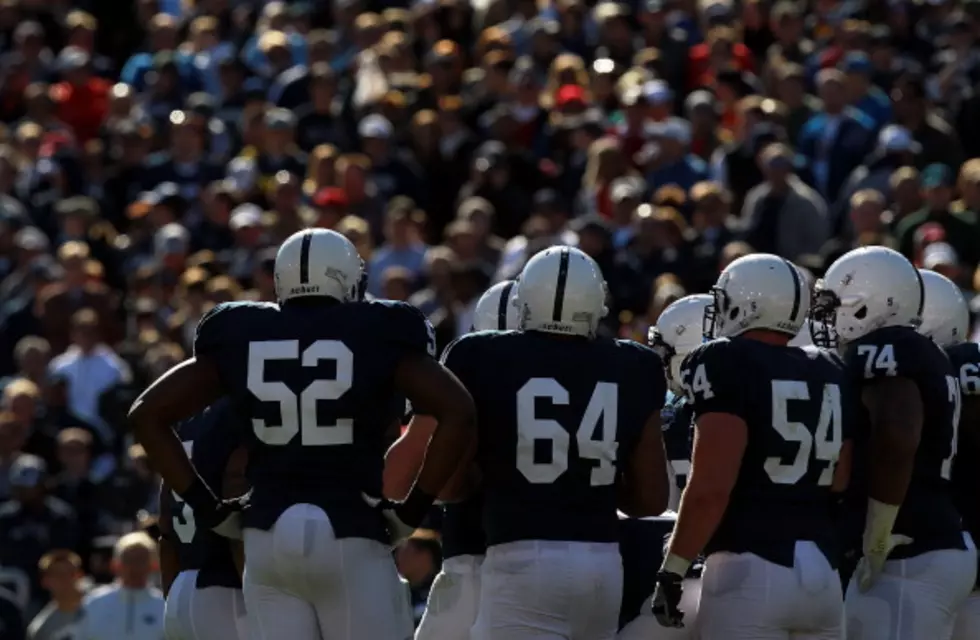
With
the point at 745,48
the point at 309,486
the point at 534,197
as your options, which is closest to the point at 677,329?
the point at 309,486

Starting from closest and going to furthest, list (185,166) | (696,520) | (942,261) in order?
(696,520)
(942,261)
(185,166)

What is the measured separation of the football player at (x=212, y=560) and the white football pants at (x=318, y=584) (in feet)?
2.16

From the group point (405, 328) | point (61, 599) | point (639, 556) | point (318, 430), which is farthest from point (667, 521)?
point (61, 599)

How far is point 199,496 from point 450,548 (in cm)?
99

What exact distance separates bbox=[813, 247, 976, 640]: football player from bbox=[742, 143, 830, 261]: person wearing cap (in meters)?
5.54

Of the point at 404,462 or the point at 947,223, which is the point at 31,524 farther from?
the point at 404,462

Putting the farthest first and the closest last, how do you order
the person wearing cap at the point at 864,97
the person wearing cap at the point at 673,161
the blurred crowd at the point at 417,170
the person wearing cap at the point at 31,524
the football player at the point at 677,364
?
the person wearing cap at the point at 864,97 → the person wearing cap at the point at 673,161 → the blurred crowd at the point at 417,170 → the person wearing cap at the point at 31,524 → the football player at the point at 677,364

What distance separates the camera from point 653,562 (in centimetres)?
810

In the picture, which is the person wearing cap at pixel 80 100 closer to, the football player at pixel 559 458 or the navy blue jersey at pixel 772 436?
the football player at pixel 559 458

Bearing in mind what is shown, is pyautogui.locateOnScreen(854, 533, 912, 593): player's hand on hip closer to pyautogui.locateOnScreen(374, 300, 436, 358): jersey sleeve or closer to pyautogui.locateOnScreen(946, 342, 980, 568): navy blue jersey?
pyautogui.locateOnScreen(946, 342, 980, 568): navy blue jersey

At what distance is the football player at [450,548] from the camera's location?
805cm

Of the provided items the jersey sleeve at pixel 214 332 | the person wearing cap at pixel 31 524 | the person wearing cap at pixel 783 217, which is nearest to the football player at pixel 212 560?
the jersey sleeve at pixel 214 332

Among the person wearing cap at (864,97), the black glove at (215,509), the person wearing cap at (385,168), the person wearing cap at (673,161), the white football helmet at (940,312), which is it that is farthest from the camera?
the person wearing cap at (385,168)

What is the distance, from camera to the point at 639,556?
811 centimetres
